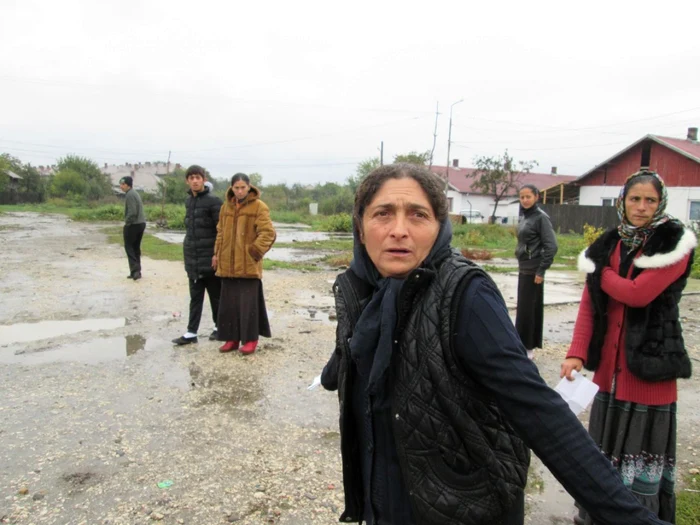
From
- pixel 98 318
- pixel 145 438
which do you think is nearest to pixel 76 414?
pixel 145 438

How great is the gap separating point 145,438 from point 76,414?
814mm

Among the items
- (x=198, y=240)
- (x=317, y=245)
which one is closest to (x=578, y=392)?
(x=198, y=240)

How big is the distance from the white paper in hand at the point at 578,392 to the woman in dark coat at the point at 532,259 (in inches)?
136

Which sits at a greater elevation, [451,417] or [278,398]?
[451,417]

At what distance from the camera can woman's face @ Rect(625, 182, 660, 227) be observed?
2684mm

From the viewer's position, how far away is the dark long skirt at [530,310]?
6.12 metres

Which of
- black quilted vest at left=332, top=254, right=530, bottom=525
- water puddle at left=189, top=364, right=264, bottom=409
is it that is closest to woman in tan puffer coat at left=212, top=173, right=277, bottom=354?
water puddle at left=189, top=364, right=264, bottom=409

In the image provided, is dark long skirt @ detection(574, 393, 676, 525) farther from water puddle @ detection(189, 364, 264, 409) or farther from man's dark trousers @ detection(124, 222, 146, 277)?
man's dark trousers @ detection(124, 222, 146, 277)

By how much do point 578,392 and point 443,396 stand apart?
151 cm

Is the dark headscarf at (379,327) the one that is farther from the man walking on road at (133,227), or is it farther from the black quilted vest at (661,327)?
the man walking on road at (133,227)

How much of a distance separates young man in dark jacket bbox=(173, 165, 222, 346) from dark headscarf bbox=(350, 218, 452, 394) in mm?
4940

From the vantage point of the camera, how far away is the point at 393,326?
149 cm

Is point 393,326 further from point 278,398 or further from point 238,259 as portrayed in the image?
point 238,259

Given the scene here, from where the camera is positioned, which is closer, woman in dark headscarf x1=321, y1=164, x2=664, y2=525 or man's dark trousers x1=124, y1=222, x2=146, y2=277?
woman in dark headscarf x1=321, y1=164, x2=664, y2=525
